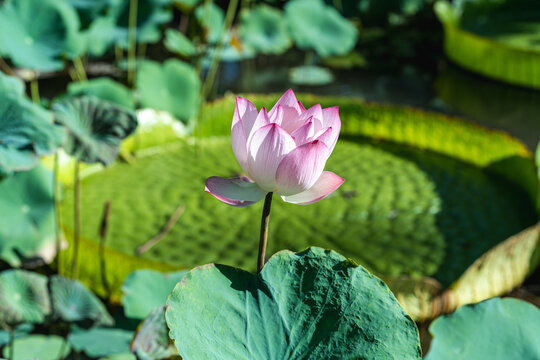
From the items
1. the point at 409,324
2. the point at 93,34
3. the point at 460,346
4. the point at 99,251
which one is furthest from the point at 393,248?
the point at 93,34

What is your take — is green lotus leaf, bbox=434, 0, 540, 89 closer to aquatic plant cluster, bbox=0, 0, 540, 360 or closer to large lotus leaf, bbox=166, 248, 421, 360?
aquatic plant cluster, bbox=0, 0, 540, 360

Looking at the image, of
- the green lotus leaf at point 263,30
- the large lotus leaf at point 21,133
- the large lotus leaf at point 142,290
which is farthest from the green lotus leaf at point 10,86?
the green lotus leaf at point 263,30

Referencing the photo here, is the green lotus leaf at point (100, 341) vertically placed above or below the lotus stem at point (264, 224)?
below

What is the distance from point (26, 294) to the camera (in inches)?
38.8

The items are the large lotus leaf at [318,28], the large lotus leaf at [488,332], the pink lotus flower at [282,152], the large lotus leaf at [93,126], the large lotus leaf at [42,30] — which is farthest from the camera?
the large lotus leaf at [318,28]

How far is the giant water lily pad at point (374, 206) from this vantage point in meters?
1.25

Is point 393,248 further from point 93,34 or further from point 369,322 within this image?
point 93,34

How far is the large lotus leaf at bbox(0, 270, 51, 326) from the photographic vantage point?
97 cm

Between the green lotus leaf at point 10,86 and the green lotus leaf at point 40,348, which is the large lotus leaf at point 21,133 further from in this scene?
the green lotus leaf at point 40,348

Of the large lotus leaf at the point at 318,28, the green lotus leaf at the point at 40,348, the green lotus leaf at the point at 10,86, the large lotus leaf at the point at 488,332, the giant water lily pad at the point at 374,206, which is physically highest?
the green lotus leaf at the point at 10,86

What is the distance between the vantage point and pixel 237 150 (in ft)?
1.49

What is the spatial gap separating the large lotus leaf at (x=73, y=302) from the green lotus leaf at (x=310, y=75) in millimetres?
1993

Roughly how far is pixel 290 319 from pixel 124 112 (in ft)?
1.76

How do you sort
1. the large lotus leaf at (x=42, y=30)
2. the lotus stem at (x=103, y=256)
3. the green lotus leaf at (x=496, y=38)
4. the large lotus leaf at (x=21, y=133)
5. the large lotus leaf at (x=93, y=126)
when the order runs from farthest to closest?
1. the green lotus leaf at (x=496, y=38)
2. the large lotus leaf at (x=42, y=30)
3. the lotus stem at (x=103, y=256)
4. the large lotus leaf at (x=93, y=126)
5. the large lotus leaf at (x=21, y=133)
